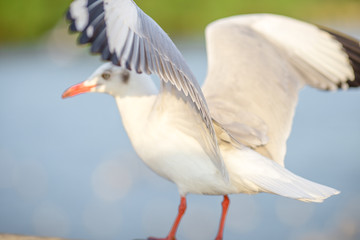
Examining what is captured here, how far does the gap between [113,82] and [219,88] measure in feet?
1.47

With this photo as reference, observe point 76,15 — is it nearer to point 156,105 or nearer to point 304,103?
point 156,105

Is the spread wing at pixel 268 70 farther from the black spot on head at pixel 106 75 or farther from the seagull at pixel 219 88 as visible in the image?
the black spot on head at pixel 106 75

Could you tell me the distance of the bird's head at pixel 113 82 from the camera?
8.38ft

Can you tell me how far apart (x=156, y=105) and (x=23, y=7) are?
358 inches

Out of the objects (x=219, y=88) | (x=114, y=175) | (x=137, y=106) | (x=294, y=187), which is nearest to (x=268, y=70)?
(x=219, y=88)

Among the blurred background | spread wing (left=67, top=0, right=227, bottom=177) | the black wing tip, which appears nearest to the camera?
spread wing (left=67, top=0, right=227, bottom=177)

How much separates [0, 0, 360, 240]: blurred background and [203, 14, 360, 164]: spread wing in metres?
1.83

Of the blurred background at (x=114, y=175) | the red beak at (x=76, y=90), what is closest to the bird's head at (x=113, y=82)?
the red beak at (x=76, y=90)

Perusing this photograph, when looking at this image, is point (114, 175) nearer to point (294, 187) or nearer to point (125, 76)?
point (125, 76)

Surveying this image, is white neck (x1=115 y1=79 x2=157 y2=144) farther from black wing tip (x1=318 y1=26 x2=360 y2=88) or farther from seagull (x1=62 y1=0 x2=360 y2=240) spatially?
black wing tip (x1=318 y1=26 x2=360 y2=88)

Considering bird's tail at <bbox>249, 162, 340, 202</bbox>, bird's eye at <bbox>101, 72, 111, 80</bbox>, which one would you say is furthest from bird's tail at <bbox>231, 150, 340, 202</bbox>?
bird's eye at <bbox>101, 72, 111, 80</bbox>

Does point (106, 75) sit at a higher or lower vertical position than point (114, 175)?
higher

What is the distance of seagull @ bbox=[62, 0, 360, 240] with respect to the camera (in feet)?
6.04

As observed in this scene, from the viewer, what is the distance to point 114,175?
5.95 meters
